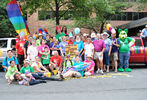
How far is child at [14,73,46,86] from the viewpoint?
7328 mm

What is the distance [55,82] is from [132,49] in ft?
16.7

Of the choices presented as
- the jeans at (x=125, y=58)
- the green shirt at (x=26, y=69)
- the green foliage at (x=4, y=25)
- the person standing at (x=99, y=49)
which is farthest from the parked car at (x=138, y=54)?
the green foliage at (x=4, y=25)

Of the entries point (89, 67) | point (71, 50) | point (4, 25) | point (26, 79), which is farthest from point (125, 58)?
point (4, 25)

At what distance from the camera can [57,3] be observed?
1591 centimetres

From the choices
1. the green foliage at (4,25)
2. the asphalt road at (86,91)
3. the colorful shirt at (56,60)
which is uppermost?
the green foliage at (4,25)

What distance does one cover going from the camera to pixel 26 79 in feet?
24.5

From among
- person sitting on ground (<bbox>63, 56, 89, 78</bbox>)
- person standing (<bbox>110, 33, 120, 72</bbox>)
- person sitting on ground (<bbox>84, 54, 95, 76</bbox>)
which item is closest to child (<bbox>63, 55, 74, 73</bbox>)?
person sitting on ground (<bbox>63, 56, 89, 78</bbox>)

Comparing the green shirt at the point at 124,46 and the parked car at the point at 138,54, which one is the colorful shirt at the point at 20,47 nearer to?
the green shirt at the point at 124,46

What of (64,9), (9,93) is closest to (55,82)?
(9,93)

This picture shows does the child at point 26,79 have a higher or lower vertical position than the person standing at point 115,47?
lower

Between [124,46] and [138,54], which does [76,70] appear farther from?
[138,54]

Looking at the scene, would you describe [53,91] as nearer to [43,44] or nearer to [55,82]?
[55,82]

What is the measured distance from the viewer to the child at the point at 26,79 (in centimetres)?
733

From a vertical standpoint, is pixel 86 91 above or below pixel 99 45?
below
